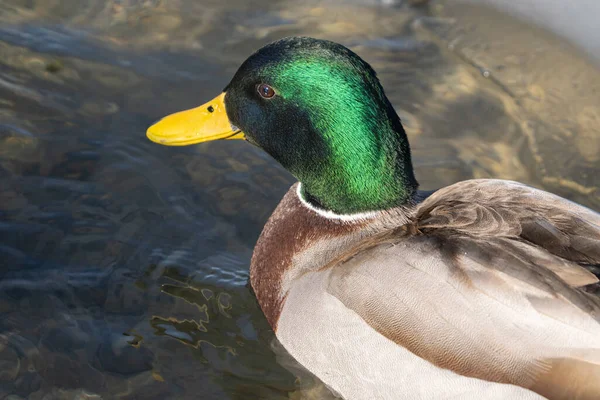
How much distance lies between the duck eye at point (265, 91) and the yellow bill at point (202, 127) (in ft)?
0.93

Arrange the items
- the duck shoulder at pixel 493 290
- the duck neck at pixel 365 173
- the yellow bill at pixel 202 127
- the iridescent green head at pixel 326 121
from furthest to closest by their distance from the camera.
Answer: the yellow bill at pixel 202 127 → the duck neck at pixel 365 173 → the iridescent green head at pixel 326 121 → the duck shoulder at pixel 493 290

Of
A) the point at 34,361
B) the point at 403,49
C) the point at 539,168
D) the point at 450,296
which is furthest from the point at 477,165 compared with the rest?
the point at 34,361

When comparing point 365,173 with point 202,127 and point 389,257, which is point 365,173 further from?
point 202,127

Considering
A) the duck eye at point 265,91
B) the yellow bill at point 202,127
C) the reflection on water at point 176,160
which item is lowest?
the reflection on water at point 176,160

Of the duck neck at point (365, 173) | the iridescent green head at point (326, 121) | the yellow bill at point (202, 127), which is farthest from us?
the yellow bill at point (202, 127)

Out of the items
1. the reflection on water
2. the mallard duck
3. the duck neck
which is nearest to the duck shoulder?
the mallard duck

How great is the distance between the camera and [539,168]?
593cm

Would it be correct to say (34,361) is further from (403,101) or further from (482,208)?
(403,101)

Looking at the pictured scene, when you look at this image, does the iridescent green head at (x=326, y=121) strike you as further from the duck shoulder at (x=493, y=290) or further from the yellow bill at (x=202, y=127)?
the duck shoulder at (x=493, y=290)

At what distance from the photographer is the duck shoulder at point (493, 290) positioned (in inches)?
132

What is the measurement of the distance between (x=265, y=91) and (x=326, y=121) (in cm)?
33

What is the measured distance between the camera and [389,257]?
3791 millimetres

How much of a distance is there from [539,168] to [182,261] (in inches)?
101

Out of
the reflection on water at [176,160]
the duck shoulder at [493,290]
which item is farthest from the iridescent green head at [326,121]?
the reflection on water at [176,160]
